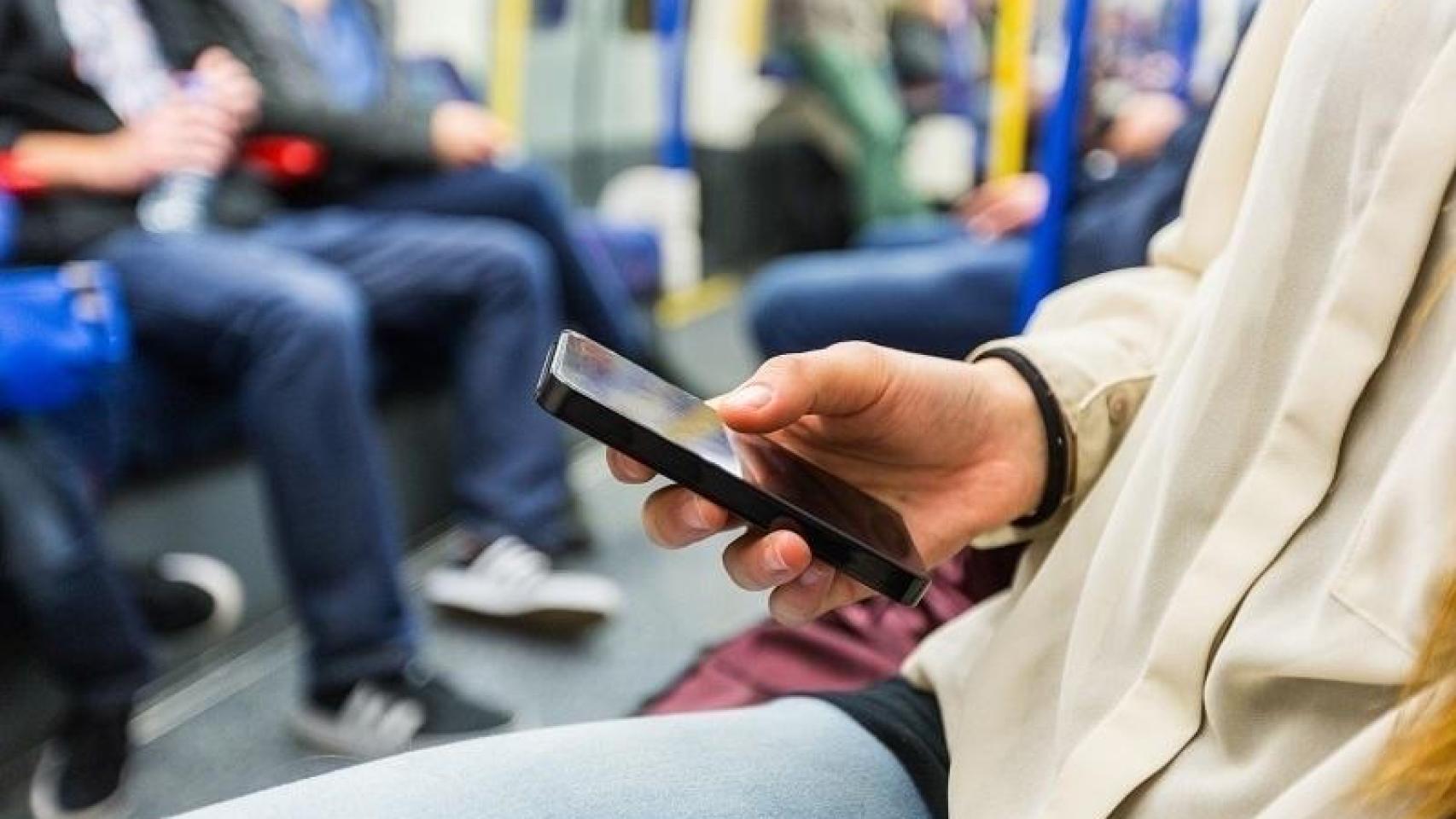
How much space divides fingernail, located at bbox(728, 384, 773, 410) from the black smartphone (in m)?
0.02

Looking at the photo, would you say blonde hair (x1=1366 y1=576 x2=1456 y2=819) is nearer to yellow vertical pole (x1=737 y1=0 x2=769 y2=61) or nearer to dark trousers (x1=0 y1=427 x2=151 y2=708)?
dark trousers (x1=0 y1=427 x2=151 y2=708)

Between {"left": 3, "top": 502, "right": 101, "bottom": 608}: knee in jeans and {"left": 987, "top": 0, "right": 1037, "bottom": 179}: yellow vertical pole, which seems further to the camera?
{"left": 987, "top": 0, "right": 1037, "bottom": 179}: yellow vertical pole

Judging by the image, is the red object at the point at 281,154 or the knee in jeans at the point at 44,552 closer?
the knee in jeans at the point at 44,552

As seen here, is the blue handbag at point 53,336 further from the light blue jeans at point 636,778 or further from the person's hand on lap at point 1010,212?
the person's hand on lap at point 1010,212

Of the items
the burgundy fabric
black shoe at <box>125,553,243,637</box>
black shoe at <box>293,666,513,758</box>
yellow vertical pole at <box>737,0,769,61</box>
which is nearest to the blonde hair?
the burgundy fabric

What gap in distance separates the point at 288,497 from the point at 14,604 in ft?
0.95

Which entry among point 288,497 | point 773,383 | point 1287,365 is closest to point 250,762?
point 288,497

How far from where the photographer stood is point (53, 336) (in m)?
1.28

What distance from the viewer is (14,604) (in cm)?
140

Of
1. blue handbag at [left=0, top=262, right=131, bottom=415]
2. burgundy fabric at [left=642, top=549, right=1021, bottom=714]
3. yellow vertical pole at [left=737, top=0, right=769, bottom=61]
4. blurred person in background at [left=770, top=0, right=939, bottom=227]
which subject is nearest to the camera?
burgundy fabric at [left=642, top=549, right=1021, bottom=714]

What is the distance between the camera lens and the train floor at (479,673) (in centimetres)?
140

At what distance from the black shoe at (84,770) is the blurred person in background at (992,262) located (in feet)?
3.48

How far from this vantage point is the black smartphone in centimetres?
50

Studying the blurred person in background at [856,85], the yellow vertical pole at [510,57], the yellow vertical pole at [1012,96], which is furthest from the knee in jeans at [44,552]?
the blurred person in background at [856,85]
